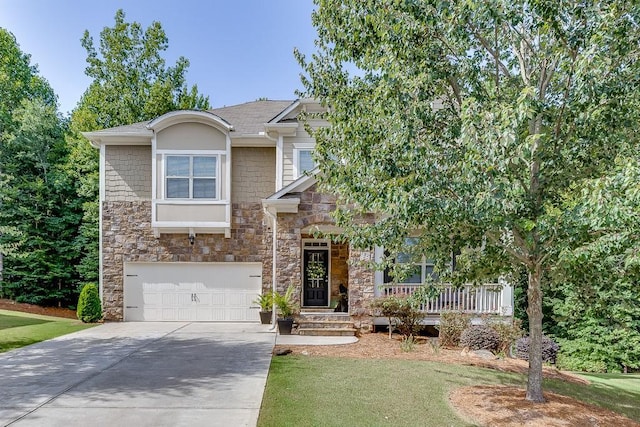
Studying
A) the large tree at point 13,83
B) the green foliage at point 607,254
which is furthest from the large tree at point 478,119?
the large tree at point 13,83

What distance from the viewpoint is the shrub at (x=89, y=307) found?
13656 mm

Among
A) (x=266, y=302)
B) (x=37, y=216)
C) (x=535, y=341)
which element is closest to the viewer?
(x=535, y=341)

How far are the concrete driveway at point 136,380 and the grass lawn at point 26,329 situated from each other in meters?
0.59

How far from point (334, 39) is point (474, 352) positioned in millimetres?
7787

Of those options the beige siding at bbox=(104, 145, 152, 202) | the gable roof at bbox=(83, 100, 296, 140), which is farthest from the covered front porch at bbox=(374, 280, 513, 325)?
the beige siding at bbox=(104, 145, 152, 202)

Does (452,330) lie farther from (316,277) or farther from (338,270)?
(316,277)

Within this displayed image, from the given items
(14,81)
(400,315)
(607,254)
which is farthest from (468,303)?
(14,81)

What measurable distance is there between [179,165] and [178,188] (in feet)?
2.52

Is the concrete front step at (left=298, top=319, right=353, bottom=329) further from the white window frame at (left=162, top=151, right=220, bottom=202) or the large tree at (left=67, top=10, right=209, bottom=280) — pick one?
the large tree at (left=67, top=10, right=209, bottom=280)

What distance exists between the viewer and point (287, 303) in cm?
1136

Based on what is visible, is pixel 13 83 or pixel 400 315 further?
pixel 13 83

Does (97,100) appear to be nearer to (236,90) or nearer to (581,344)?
(236,90)

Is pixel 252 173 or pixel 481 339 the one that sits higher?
pixel 252 173

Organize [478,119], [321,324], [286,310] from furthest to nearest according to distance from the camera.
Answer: [321,324] < [286,310] < [478,119]
